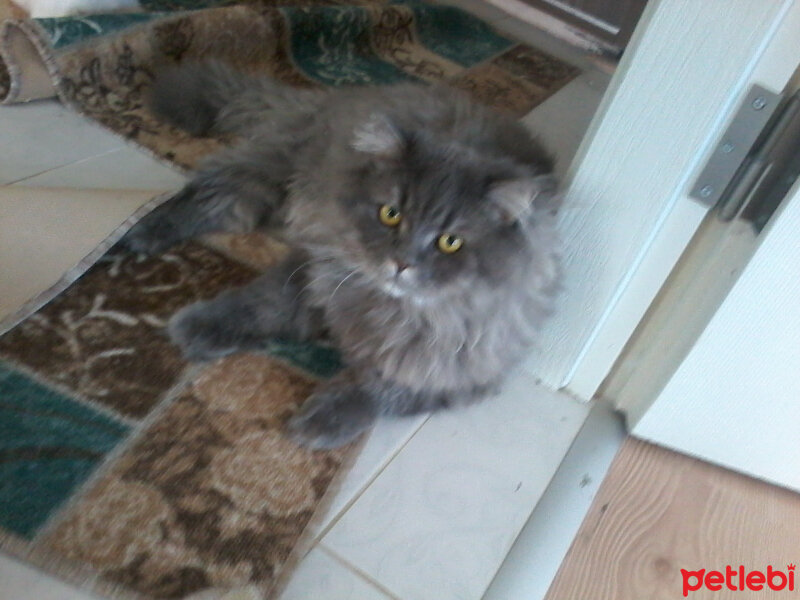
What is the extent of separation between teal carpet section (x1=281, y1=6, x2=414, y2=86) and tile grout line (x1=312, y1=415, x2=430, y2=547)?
1355 millimetres

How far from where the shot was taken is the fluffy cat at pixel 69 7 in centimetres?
176

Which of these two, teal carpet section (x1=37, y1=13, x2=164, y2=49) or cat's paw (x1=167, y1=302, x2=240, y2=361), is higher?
teal carpet section (x1=37, y1=13, x2=164, y2=49)

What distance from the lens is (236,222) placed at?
56.4 inches

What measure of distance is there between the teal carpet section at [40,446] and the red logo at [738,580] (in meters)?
1.00

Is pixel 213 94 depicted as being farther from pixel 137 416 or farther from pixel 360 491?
pixel 360 491

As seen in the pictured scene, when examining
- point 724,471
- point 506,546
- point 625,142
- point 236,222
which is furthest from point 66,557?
point 724,471

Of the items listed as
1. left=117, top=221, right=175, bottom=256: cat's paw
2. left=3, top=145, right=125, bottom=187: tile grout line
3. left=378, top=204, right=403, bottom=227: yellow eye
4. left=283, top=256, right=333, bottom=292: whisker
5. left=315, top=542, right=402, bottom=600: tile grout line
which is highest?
left=378, top=204, right=403, bottom=227: yellow eye

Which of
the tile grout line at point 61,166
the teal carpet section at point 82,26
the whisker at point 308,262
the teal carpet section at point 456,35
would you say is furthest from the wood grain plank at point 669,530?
the teal carpet section at point 456,35

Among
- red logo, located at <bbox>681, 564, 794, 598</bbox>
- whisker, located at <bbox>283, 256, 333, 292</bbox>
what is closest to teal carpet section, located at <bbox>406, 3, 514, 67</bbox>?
whisker, located at <bbox>283, 256, 333, 292</bbox>

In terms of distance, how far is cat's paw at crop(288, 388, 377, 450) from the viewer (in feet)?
3.57

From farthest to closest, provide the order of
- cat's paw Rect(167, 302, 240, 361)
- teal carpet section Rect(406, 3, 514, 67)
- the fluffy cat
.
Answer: teal carpet section Rect(406, 3, 514, 67)
the fluffy cat
cat's paw Rect(167, 302, 240, 361)

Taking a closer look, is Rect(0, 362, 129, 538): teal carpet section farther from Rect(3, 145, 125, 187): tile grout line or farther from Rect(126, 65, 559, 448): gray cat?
Rect(3, 145, 125, 187): tile grout line

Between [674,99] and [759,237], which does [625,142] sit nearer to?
[674,99]

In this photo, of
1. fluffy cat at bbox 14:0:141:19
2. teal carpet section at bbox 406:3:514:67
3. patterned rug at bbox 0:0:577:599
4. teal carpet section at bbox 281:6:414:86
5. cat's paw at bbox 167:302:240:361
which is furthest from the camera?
teal carpet section at bbox 406:3:514:67
